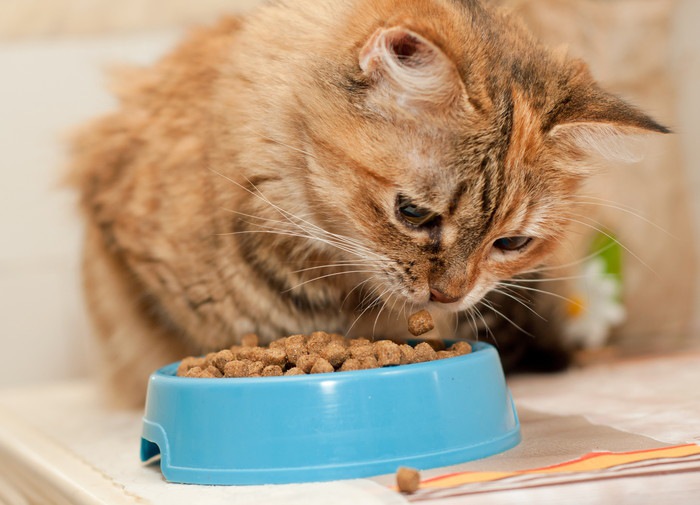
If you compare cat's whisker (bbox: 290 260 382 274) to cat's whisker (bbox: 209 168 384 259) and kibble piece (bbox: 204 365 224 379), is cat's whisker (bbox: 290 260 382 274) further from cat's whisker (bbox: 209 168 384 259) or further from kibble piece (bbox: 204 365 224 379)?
kibble piece (bbox: 204 365 224 379)

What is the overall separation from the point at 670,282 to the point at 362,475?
6.71 ft

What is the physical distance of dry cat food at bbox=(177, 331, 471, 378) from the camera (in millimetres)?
1311

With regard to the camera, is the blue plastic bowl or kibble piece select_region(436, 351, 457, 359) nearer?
the blue plastic bowl

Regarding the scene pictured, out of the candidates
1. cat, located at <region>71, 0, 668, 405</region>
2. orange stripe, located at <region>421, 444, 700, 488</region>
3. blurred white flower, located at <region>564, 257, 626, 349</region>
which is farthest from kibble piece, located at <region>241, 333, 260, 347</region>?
blurred white flower, located at <region>564, 257, 626, 349</region>

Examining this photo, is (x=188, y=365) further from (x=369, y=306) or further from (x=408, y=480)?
(x=408, y=480)

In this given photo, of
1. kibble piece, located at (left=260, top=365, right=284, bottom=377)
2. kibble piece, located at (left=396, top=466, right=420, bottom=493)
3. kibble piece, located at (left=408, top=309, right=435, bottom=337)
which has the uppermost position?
kibble piece, located at (left=408, top=309, right=435, bottom=337)

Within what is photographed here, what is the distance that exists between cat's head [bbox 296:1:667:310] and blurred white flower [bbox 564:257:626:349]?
101cm

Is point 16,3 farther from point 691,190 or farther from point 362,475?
point 691,190

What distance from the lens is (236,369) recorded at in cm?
131

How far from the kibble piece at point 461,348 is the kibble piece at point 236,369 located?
0.36 meters

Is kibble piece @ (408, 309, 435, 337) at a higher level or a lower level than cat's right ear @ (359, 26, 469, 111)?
lower

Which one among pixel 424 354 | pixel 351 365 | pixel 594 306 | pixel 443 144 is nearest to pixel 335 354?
pixel 351 365

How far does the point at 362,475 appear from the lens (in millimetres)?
1208

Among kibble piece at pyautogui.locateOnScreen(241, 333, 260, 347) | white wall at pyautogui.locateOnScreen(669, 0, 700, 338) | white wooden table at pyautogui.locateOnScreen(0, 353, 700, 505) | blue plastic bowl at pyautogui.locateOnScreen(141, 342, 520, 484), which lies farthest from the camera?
white wall at pyautogui.locateOnScreen(669, 0, 700, 338)
